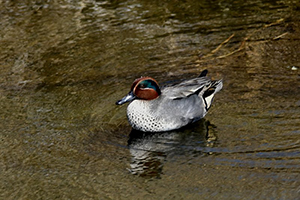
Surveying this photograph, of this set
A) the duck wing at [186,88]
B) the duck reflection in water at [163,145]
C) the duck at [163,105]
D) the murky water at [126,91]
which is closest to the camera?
the murky water at [126,91]

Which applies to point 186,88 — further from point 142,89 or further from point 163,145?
point 163,145

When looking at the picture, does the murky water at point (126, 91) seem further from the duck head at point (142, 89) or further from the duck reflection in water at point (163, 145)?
the duck head at point (142, 89)

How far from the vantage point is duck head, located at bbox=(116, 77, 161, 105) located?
24.1ft

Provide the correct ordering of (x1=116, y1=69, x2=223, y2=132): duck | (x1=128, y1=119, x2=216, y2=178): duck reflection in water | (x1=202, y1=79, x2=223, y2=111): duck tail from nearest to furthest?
(x1=128, y1=119, x2=216, y2=178): duck reflection in water, (x1=116, y1=69, x2=223, y2=132): duck, (x1=202, y1=79, x2=223, y2=111): duck tail

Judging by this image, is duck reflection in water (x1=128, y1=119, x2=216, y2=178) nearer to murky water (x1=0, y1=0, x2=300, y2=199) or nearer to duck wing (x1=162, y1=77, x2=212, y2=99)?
murky water (x1=0, y1=0, x2=300, y2=199)

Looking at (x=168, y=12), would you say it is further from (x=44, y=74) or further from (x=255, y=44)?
(x=44, y=74)

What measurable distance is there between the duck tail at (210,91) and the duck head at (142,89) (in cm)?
74

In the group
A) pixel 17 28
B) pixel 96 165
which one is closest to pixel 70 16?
pixel 17 28

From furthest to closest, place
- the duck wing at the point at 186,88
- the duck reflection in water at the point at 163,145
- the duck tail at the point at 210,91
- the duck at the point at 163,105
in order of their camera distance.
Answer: the duck tail at the point at 210,91 < the duck wing at the point at 186,88 < the duck at the point at 163,105 < the duck reflection in water at the point at 163,145

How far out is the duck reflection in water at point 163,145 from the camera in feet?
21.1

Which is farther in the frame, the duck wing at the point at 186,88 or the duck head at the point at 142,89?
the duck wing at the point at 186,88

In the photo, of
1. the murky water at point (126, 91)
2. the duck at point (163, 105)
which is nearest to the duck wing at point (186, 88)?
the duck at point (163, 105)

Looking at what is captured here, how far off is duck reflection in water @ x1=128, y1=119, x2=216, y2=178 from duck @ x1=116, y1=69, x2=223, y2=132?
10cm

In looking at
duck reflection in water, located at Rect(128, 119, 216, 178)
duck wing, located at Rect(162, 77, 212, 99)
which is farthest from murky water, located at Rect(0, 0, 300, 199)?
duck wing, located at Rect(162, 77, 212, 99)
